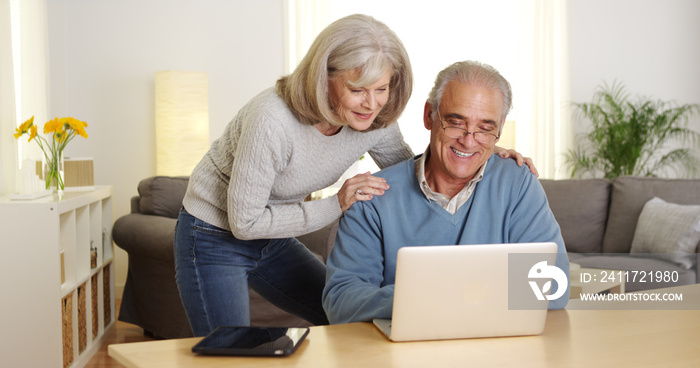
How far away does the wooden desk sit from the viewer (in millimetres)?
1138

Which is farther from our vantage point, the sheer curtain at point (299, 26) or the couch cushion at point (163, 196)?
the sheer curtain at point (299, 26)

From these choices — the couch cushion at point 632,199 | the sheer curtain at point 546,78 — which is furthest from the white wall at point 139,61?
the couch cushion at point 632,199

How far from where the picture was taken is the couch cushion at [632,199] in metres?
4.07

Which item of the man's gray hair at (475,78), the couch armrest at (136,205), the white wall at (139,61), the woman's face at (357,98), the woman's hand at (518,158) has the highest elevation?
the white wall at (139,61)

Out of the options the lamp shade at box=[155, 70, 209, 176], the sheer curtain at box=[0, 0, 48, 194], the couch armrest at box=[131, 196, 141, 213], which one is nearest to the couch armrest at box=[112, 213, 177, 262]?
the couch armrest at box=[131, 196, 141, 213]

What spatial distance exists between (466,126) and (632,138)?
14.2ft

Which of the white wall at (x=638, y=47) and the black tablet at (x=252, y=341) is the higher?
the white wall at (x=638, y=47)

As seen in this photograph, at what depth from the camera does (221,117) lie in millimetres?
5660

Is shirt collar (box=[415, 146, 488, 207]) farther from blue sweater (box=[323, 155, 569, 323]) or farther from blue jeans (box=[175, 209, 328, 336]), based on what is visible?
blue jeans (box=[175, 209, 328, 336])

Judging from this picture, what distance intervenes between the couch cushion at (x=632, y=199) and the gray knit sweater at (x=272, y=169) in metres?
2.58

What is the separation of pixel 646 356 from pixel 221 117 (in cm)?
482

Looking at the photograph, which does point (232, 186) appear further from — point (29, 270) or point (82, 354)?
point (82, 354)

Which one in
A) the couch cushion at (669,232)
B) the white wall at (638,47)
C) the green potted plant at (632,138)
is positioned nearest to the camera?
the couch cushion at (669,232)

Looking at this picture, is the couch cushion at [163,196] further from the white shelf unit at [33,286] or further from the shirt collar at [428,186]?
the shirt collar at [428,186]
